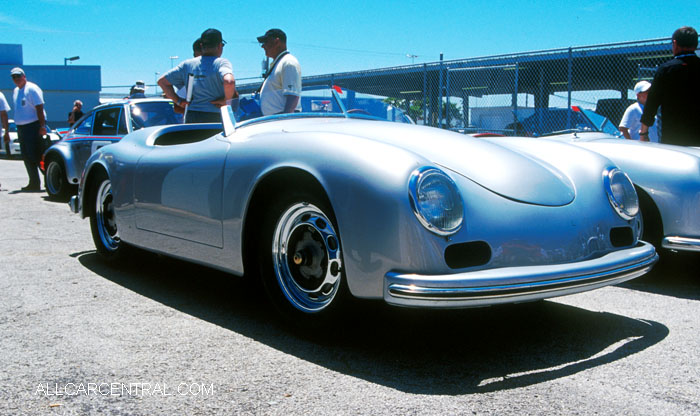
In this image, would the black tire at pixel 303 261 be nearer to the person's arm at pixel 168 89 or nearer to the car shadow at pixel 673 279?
the car shadow at pixel 673 279

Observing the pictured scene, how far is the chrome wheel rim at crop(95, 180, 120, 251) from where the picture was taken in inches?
183

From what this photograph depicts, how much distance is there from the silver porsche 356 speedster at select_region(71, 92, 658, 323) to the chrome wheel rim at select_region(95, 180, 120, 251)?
37.2 inches

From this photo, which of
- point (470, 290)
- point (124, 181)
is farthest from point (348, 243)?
point (124, 181)

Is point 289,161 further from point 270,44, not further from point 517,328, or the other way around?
point 270,44

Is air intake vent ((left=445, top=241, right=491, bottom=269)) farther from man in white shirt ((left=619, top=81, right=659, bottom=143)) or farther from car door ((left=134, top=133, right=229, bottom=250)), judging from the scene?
man in white shirt ((left=619, top=81, right=659, bottom=143))

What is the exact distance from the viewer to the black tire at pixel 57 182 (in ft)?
30.1

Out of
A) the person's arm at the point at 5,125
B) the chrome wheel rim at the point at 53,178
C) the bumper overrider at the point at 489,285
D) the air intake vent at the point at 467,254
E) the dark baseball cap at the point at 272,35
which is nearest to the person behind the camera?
the bumper overrider at the point at 489,285

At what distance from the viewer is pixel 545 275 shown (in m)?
2.57

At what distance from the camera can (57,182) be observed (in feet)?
30.7

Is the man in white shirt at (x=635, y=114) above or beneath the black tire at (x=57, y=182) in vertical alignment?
above

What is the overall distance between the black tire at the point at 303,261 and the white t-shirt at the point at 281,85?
2048 millimetres

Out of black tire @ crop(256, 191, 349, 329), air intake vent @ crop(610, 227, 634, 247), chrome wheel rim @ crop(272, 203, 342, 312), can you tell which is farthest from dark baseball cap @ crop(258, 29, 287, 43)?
air intake vent @ crop(610, 227, 634, 247)

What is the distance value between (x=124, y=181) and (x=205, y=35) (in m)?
1.83
